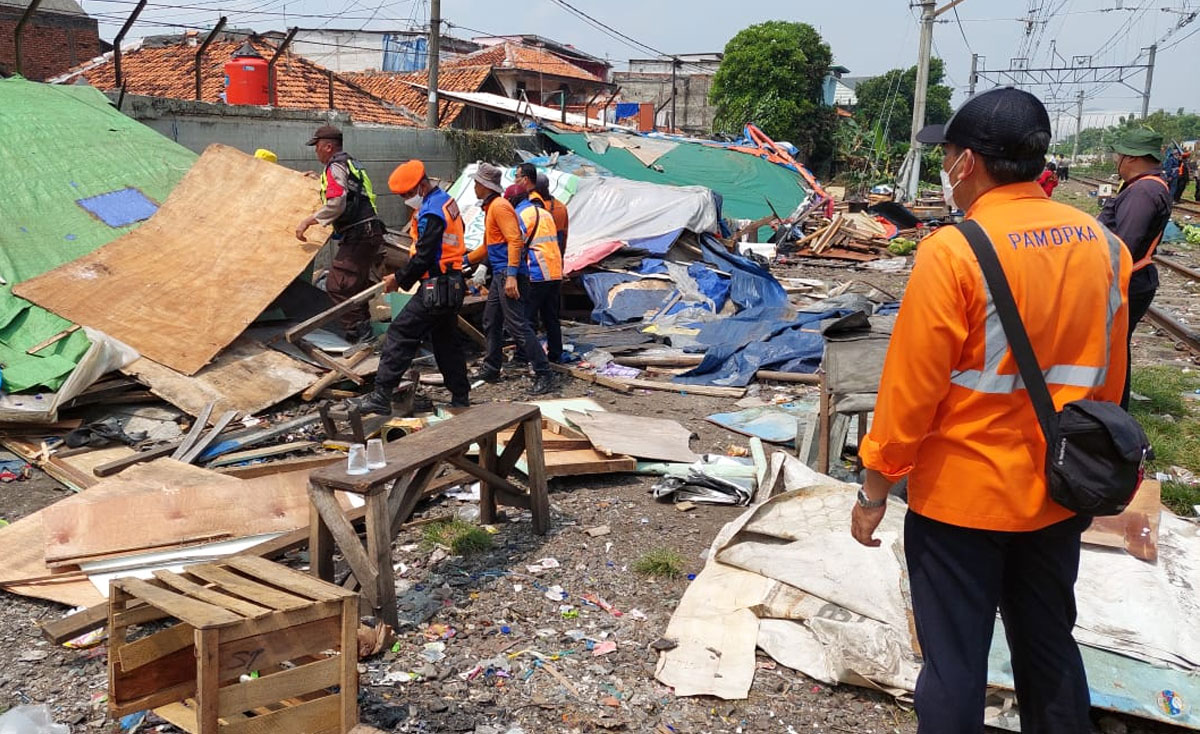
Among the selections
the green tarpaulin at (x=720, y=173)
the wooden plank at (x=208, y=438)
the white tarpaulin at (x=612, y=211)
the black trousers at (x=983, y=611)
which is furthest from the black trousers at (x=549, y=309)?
the green tarpaulin at (x=720, y=173)

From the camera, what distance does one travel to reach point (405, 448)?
4.33 meters

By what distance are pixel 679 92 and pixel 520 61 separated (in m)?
14.7

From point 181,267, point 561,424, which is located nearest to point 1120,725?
point 561,424

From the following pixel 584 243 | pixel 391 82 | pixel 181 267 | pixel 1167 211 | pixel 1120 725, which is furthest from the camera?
pixel 391 82

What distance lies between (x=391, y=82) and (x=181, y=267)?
74.2 ft

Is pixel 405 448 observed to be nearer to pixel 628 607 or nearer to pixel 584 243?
pixel 628 607

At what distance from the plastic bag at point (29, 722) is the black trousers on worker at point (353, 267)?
5.30m

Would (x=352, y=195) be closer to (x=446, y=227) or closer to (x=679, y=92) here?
(x=446, y=227)

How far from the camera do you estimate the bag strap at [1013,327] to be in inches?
85.2

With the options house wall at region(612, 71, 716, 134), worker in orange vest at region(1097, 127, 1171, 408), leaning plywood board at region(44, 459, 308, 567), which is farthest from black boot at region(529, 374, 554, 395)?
house wall at region(612, 71, 716, 134)

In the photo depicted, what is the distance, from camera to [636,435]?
6477 mm

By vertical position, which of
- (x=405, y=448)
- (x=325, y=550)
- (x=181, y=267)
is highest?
(x=181, y=267)

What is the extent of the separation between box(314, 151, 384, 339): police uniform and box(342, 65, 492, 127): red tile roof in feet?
54.5

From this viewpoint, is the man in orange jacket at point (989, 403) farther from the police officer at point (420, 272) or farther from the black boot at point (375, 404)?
the black boot at point (375, 404)
